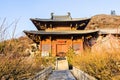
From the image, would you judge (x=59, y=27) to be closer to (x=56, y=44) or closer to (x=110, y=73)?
(x=56, y=44)

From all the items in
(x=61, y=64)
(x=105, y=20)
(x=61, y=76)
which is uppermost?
(x=105, y=20)

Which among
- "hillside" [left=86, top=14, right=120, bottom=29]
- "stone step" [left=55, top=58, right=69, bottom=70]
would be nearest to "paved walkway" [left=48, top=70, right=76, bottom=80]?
"stone step" [left=55, top=58, right=69, bottom=70]

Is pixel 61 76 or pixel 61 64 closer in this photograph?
pixel 61 76

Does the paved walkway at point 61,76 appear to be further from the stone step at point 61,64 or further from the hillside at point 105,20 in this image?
the hillside at point 105,20

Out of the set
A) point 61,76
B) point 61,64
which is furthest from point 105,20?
point 61,76

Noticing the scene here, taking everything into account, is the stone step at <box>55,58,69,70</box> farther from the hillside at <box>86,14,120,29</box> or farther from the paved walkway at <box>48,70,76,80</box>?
the hillside at <box>86,14,120,29</box>

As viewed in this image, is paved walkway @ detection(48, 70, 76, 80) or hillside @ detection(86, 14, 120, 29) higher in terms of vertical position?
hillside @ detection(86, 14, 120, 29)

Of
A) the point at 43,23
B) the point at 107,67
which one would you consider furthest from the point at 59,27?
the point at 107,67

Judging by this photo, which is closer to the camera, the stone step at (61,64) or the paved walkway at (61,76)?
the paved walkway at (61,76)

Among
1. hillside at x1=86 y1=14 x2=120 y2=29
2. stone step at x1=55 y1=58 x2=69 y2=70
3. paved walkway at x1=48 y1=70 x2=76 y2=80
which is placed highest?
hillside at x1=86 y1=14 x2=120 y2=29

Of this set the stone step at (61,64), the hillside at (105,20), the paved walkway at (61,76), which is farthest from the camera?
the hillside at (105,20)

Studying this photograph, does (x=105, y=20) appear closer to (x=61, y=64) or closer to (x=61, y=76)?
(x=61, y=64)

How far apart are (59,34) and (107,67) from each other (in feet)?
68.1

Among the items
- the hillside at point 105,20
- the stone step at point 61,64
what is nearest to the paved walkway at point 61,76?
the stone step at point 61,64
